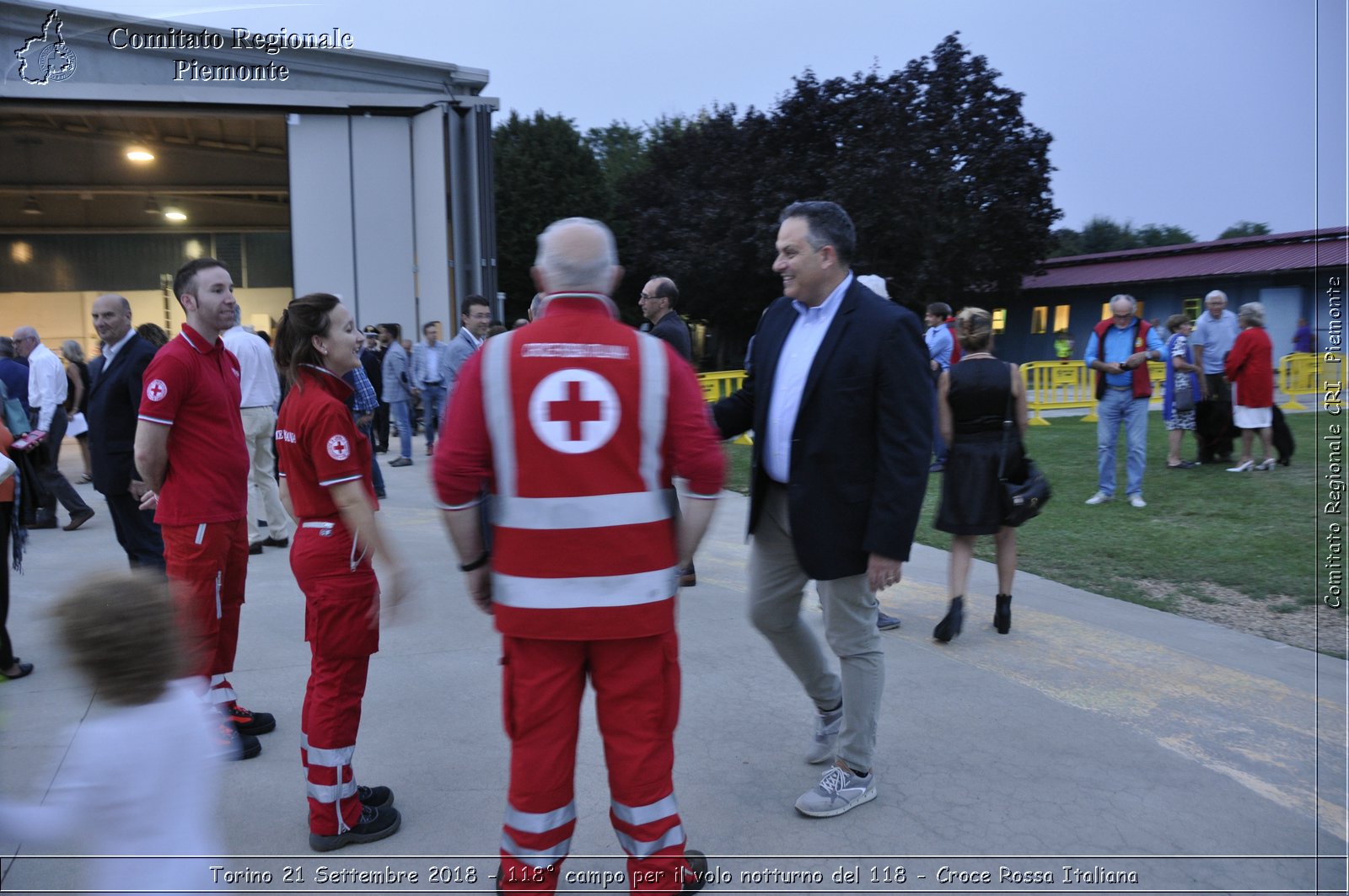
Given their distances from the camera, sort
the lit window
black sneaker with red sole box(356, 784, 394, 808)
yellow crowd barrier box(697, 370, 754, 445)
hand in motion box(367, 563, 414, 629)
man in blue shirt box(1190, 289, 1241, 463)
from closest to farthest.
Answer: hand in motion box(367, 563, 414, 629) < black sneaker with red sole box(356, 784, 394, 808) < man in blue shirt box(1190, 289, 1241, 463) < yellow crowd barrier box(697, 370, 754, 445) < the lit window

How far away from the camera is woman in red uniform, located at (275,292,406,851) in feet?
9.81

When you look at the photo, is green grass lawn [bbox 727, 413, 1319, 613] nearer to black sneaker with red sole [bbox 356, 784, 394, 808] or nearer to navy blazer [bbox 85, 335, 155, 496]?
black sneaker with red sole [bbox 356, 784, 394, 808]

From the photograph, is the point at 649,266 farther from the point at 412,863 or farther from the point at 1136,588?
the point at 412,863

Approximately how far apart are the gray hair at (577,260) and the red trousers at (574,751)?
93 cm

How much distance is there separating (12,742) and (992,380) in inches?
198

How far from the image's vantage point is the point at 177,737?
73.7 inches

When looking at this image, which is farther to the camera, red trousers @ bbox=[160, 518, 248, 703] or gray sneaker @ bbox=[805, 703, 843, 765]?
gray sneaker @ bbox=[805, 703, 843, 765]

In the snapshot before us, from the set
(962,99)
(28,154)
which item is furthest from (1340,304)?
(962,99)

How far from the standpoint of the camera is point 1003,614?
17.5ft

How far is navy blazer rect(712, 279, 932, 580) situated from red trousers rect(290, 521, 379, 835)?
1517mm

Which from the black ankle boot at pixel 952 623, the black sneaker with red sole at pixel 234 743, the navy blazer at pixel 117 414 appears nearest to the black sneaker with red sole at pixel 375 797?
the black sneaker with red sole at pixel 234 743

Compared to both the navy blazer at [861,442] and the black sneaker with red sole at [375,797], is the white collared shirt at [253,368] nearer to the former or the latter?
the black sneaker with red sole at [375,797]

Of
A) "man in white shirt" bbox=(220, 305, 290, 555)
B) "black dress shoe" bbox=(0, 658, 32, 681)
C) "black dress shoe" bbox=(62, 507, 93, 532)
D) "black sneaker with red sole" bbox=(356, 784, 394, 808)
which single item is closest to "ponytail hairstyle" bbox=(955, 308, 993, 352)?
"black sneaker with red sole" bbox=(356, 784, 394, 808)

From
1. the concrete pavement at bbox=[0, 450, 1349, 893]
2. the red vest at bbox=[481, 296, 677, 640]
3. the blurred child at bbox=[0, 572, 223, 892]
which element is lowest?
the concrete pavement at bbox=[0, 450, 1349, 893]
